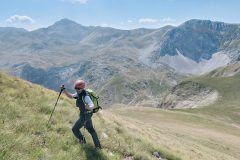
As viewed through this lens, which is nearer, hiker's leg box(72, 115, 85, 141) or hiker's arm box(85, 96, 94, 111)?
hiker's arm box(85, 96, 94, 111)

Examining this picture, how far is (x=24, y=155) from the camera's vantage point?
14.1 meters

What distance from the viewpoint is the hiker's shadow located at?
1663cm

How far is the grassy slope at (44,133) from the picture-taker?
1506 cm

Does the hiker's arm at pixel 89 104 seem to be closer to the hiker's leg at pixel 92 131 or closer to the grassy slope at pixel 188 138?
the hiker's leg at pixel 92 131

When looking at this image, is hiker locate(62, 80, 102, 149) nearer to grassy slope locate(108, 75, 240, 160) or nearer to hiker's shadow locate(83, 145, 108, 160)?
hiker's shadow locate(83, 145, 108, 160)

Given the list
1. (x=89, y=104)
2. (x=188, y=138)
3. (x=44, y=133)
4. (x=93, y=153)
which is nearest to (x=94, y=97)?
(x=89, y=104)

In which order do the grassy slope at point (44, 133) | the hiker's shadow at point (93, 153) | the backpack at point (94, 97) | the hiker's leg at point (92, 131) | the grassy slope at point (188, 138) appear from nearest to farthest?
the grassy slope at point (44, 133)
the hiker's shadow at point (93, 153)
the backpack at point (94, 97)
the hiker's leg at point (92, 131)
the grassy slope at point (188, 138)

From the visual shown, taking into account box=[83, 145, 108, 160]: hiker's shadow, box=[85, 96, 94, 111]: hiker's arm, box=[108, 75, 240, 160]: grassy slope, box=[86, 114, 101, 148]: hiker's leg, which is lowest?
box=[108, 75, 240, 160]: grassy slope

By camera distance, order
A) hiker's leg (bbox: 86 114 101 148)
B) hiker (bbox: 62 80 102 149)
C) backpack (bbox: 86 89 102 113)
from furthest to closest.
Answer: hiker's leg (bbox: 86 114 101 148) → backpack (bbox: 86 89 102 113) → hiker (bbox: 62 80 102 149)

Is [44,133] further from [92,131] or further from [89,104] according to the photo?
[89,104]

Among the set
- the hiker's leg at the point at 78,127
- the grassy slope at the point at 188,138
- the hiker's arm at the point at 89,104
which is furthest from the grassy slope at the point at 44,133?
the grassy slope at the point at 188,138

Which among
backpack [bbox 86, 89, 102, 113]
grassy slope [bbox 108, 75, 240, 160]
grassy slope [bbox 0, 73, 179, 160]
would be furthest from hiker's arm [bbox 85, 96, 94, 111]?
grassy slope [bbox 108, 75, 240, 160]

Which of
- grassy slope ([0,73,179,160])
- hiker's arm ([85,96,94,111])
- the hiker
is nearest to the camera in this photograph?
grassy slope ([0,73,179,160])

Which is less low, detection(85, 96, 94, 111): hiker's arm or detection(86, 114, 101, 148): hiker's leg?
detection(85, 96, 94, 111): hiker's arm
